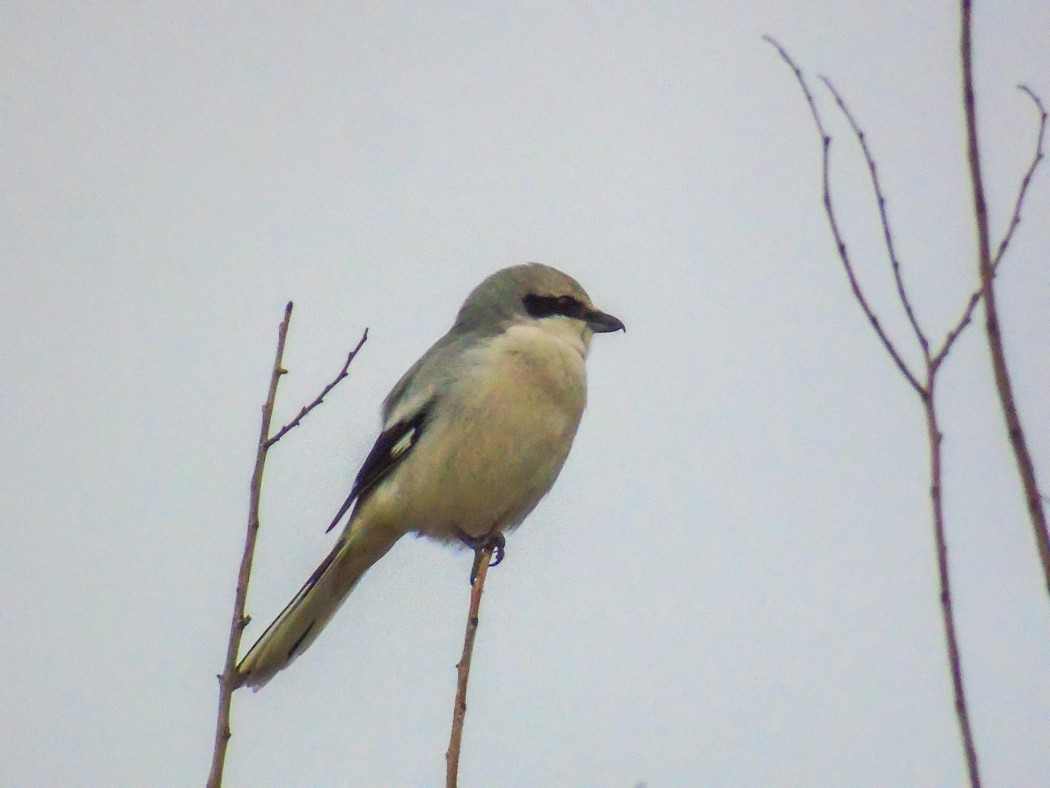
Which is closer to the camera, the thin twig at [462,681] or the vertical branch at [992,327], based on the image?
the vertical branch at [992,327]

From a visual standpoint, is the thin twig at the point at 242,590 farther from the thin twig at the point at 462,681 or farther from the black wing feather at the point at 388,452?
the black wing feather at the point at 388,452

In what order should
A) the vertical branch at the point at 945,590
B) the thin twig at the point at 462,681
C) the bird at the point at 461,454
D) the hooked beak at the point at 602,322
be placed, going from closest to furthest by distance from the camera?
1. the vertical branch at the point at 945,590
2. the thin twig at the point at 462,681
3. the bird at the point at 461,454
4. the hooked beak at the point at 602,322

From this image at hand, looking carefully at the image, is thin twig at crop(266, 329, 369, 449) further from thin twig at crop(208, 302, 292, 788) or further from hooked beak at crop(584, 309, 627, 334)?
hooked beak at crop(584, 309, 627, 334)

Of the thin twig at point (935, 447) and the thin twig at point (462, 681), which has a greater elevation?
the thin twig at point (935, 447)

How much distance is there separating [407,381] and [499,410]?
0.51 meters

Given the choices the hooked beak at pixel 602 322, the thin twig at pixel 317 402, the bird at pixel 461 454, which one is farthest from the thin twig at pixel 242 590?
the hooked beak at pixel 602 322

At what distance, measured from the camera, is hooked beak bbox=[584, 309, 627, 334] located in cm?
446

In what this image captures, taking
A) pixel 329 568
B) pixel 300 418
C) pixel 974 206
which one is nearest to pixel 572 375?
pixel 329 568

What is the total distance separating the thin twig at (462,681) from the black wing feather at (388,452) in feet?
5.12

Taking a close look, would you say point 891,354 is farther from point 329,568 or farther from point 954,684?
point 329,568

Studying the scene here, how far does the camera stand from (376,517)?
4031 mm

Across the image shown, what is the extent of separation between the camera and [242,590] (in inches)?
79.7

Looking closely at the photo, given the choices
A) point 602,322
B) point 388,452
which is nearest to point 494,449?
point 388,452

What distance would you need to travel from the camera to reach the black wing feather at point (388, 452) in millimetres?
4070
